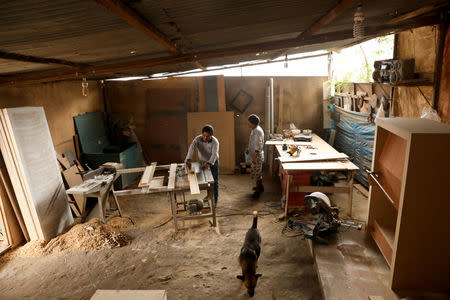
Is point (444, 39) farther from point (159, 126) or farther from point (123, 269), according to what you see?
point (159, 126)

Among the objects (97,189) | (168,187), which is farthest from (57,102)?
(168,187)

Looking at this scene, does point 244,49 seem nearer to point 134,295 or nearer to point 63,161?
point 134,295

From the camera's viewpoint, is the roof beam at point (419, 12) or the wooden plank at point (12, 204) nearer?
the roof beam at point (419, 12)

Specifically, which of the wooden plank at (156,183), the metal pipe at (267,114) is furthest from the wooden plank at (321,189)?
the metal pipe at (267,114)

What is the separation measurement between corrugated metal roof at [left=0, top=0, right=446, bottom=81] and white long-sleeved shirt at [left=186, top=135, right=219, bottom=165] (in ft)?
6.70

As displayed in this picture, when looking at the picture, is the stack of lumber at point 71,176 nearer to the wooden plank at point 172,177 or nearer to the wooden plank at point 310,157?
the wooden plank at point 172,177

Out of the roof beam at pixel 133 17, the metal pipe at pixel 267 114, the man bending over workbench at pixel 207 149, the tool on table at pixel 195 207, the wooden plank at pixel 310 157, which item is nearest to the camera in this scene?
the roof beam at pixel 133 17

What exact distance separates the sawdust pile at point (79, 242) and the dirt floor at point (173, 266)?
3cm

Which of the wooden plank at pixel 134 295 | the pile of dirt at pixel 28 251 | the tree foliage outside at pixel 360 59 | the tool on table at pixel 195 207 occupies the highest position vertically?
the tree foliage outside at pixel 360 59

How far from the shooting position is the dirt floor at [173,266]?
12.3ft

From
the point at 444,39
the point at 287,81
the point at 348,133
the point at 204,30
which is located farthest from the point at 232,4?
the point at 287,81

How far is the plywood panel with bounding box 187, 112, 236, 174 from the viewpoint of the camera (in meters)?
8.51

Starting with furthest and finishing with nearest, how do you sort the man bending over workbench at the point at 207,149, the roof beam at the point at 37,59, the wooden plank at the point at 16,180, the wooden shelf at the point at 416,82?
the man bending over workbench at the point at 207,149 → the wooden plank at the point at 16,180 → the wooden shelf at the point at 416,82 → the roof beam at the point at 37,59

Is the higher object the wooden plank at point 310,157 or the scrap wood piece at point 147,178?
the scrap wood piece at point 147,178
